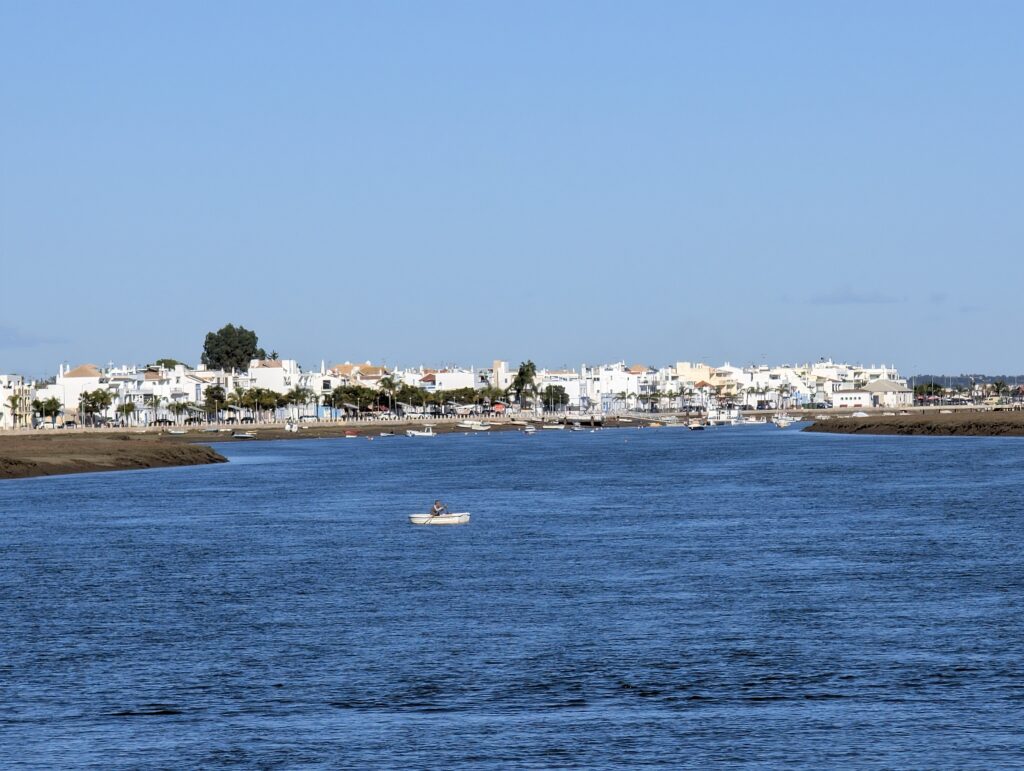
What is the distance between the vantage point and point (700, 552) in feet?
206

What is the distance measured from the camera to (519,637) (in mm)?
41375

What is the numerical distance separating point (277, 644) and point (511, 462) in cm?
11273

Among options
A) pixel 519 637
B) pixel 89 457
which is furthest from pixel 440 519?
pixel 89 457

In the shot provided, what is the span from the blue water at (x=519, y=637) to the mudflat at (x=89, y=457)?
49.3 m

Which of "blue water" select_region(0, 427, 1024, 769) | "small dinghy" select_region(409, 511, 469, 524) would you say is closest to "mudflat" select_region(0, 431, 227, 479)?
"blue water" select_region(0, 427, 1024, 769)

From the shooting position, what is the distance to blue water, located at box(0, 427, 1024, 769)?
3027 cm

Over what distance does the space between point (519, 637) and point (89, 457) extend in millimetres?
113240

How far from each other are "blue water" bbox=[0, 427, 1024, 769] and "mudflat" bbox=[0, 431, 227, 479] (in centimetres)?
4934

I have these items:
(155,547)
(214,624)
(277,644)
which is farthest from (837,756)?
(155,547)

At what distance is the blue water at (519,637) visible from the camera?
99.3 feet

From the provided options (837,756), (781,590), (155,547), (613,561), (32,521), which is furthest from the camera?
(32,521)

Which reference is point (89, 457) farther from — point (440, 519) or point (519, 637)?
point (519, 637)

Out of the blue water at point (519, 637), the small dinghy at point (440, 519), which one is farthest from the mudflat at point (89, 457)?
the small dinghy at point (440, 519)

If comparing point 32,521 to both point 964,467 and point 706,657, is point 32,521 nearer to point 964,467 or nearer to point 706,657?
point 706,657
